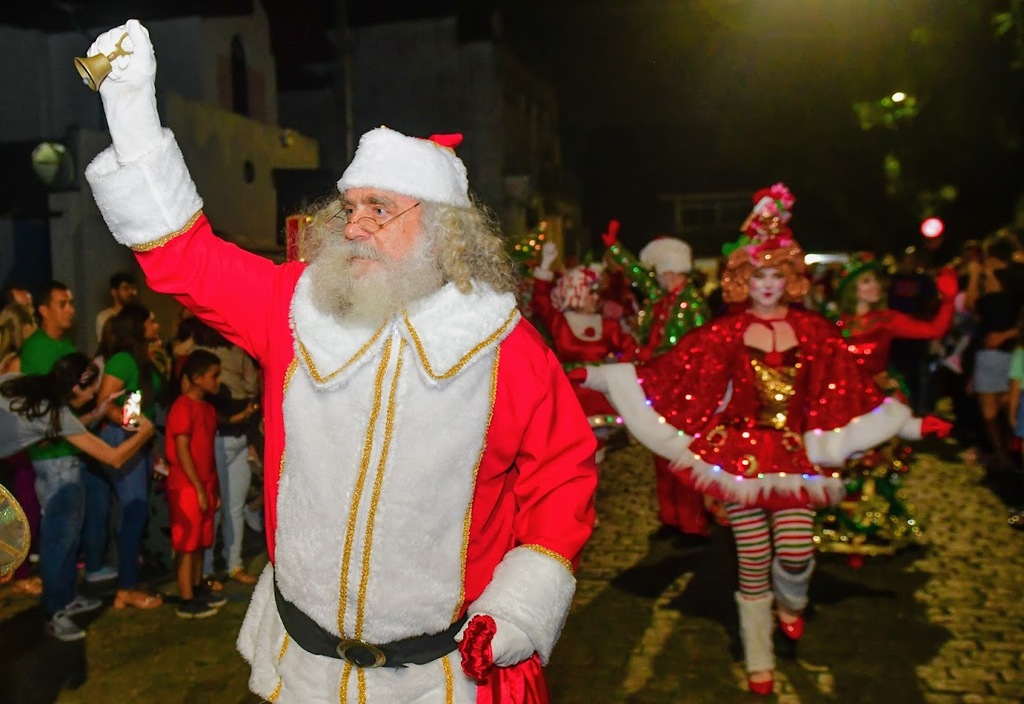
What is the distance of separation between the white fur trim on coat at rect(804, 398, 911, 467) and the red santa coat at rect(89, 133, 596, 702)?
2713mm

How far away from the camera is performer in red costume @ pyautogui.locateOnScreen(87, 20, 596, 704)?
271 cm

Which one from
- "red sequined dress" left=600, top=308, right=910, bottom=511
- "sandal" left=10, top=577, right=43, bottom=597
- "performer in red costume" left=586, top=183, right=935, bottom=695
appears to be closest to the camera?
"performer in red costume" left=586, top=183, right=935, bottom=695

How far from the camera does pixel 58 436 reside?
17.8 ft

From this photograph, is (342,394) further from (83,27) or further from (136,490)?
(83,27)

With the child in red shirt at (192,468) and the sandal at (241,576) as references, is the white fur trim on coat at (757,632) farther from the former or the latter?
the sandal at (241,576)

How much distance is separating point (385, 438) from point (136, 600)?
14.8ft

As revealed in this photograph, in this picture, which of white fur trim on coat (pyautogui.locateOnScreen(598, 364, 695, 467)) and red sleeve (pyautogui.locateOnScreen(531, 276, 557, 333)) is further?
red sleeve (pyautogui.locateOnScreen(531, 276, 557, 333))

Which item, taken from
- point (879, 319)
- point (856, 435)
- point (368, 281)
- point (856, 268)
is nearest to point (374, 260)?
point (368, 281)

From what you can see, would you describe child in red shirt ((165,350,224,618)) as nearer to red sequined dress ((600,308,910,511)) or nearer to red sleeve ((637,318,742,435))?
red sequined dress ((600,308,910,511))

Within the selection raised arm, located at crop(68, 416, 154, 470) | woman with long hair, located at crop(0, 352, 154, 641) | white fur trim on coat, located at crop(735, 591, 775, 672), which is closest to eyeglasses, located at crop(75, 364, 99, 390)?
woman with long hair, located at crop(0, 352, 154, 641)

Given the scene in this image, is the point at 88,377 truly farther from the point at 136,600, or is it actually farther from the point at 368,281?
the point at 368,281

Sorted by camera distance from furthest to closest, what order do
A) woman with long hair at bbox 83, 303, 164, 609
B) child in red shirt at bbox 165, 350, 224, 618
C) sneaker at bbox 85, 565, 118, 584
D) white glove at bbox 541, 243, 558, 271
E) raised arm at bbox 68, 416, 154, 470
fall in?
white glove at bbox 541, 243, 558, 271
sneaker at bbox 85, 565, 118, 584
woman with long hair at bbox 83, 303, 164, 609
child in red shirt at bbox 165, 350, 224, 618
raised arm at bbox 68, 416, 154, 470

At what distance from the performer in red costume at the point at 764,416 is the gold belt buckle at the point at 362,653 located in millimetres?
2795

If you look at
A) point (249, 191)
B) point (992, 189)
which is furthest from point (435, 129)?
point (992, 189)
